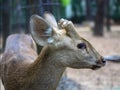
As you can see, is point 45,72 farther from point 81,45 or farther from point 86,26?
point 86,26

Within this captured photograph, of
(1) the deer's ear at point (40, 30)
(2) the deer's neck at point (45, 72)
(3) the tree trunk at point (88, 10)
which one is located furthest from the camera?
(3) the tree trunk at point (88, 10)

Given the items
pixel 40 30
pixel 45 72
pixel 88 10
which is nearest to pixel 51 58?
pixel 45 72

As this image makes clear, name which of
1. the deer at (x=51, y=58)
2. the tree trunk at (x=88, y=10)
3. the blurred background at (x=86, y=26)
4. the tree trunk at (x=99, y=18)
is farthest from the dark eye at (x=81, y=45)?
the tree trunk at (x=88, y=10)

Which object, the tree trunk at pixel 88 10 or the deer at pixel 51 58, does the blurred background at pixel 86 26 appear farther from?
the deer at pixel 51 58

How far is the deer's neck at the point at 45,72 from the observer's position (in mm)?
5402

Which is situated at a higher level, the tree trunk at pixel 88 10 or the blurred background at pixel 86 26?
the blurred background at pixel 86 26

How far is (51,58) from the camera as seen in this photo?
17.7ft

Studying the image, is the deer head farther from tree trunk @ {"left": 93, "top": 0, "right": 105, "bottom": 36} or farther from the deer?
tree trunk @ {"left": 93, "top": 0, "right": 105, "bottom": 36}

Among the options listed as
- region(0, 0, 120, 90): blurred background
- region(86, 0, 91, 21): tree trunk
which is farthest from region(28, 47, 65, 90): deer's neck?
region(86, 0, 91, 21): tree trunk

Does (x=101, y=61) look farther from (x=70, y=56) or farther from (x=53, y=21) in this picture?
(x=53, y=21)

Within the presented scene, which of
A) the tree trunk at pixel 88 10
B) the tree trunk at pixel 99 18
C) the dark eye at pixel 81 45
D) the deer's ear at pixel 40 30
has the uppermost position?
the deer's ear at pixel 40 30

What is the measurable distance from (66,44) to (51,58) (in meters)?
0.26

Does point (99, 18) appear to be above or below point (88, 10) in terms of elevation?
above

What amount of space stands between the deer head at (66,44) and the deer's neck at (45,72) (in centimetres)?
9
